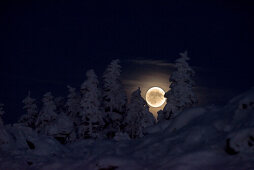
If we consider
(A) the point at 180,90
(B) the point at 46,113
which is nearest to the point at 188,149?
(A) the point at 180,90

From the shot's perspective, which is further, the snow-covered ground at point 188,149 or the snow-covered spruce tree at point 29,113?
the snow-covered spruce tree at point 29,113

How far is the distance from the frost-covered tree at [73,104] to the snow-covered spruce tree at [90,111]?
6.48 m

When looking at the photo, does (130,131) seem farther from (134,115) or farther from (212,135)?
(212,135)

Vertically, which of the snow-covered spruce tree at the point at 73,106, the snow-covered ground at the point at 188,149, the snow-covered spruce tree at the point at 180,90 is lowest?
the snow-covered ground at the point at 188,149

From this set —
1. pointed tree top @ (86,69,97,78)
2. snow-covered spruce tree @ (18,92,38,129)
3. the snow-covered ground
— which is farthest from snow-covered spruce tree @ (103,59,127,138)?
the snow-covered ground

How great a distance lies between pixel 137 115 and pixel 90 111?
30.1ft

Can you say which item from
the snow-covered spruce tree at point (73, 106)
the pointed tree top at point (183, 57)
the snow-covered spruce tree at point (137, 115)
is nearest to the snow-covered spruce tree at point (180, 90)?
the pointed tree top at point (183, 57)

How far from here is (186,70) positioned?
3475 centimetres

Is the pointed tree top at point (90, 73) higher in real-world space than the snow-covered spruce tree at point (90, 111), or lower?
higher

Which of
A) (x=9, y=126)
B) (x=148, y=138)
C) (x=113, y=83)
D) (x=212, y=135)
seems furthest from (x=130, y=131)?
(x=212, y=135)

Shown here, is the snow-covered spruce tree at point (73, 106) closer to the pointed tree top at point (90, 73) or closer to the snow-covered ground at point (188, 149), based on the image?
the pointed tree top at point (90, 73)

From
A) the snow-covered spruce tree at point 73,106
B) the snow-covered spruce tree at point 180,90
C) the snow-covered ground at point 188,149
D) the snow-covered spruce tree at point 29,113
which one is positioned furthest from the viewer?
the snow-covered spruce tree at point 29,113

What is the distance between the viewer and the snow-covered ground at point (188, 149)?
1006 cm

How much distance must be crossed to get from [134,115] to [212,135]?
36065 mm
